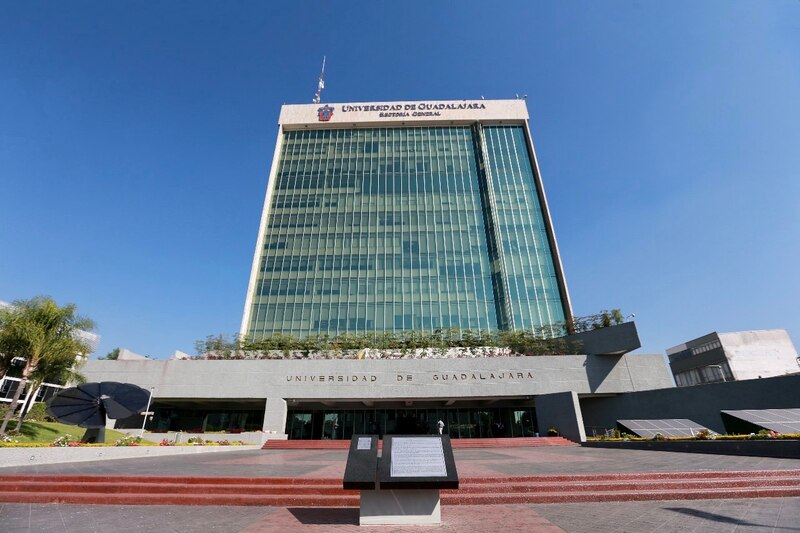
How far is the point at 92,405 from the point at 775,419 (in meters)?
31.7

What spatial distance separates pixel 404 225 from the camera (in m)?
50.3

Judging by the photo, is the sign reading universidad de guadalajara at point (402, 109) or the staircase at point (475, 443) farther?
the sign reading universidad de guadalajara at point (402, 109)

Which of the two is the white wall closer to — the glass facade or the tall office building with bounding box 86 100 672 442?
the tall office building with bounding box 86 100 672 442

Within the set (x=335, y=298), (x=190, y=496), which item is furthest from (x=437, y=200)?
(x=190, y=496)

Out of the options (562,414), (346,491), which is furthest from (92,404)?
(562,414)

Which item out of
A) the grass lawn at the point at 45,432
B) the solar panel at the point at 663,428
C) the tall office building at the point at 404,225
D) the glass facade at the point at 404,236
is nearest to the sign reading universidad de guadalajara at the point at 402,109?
the tall office building at the point at 404,225

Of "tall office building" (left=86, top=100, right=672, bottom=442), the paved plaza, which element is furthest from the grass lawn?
the paved plaza

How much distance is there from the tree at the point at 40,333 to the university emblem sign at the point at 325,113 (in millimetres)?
46155

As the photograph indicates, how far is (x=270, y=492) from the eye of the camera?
876 cm

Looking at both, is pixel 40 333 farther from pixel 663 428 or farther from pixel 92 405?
pixel 663 428

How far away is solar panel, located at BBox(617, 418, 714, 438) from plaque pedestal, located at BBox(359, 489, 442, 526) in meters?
16.9

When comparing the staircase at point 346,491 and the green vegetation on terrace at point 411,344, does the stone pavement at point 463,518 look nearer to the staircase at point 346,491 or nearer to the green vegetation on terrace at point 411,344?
the staircase at point 346,491

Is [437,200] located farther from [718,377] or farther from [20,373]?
[718,377]

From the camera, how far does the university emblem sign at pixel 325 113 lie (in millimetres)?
58344
